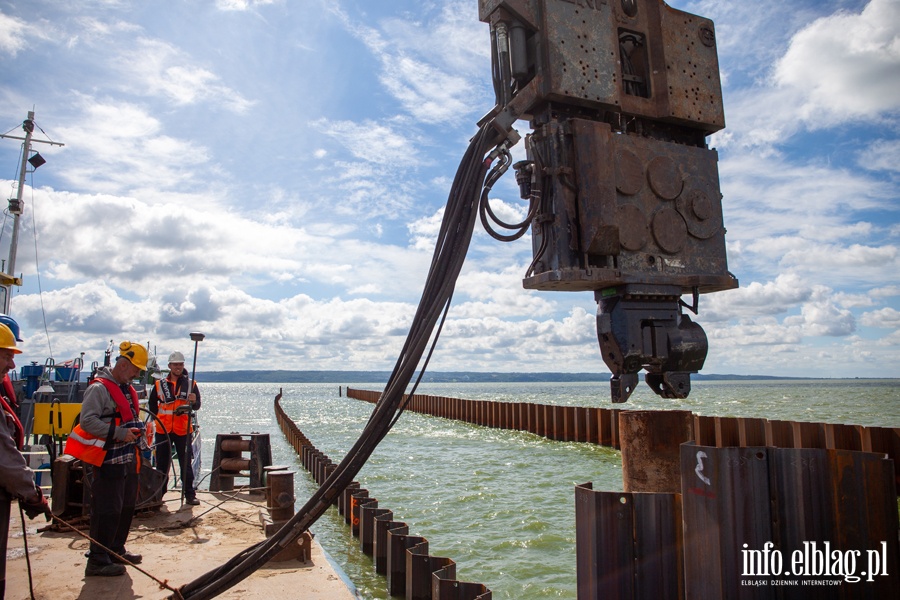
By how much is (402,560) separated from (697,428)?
11.1 m

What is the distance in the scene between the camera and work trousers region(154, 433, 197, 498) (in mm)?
8211

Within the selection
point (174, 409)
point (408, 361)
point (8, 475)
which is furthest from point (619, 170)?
point (174, 409)

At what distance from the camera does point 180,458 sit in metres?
8.54

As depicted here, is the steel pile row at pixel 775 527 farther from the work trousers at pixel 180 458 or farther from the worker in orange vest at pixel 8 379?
the work trousers at pixel 180 458

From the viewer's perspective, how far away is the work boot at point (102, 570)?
540 centimetres

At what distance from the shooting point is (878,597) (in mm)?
2902

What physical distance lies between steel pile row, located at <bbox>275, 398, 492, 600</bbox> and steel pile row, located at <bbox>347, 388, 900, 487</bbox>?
5.96 ft

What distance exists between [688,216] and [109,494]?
5.47 meters

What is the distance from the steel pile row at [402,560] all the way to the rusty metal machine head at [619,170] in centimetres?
230

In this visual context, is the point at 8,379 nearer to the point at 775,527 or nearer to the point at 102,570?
the point at 102,570

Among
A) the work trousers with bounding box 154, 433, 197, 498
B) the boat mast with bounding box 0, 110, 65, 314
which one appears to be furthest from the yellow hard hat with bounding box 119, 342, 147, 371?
the boat mast with bounding box 0, 110, 65, 314

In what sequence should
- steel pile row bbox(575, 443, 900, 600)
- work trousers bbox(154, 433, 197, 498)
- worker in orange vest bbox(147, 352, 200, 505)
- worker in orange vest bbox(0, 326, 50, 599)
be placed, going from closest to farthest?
1. steel pile row bbox(575, 443, 900, 600)
2. worker in orange vest bbox(0, 326, 50, 599)
3. work trousers bbox(154, 433, 197, 498)
4. worker in orange vest bbox(147, 352, 200, 505)

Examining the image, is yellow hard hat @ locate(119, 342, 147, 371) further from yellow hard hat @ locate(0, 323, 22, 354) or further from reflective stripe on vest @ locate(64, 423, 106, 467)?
yellow hard hat @ locate(0, 323, 22, 354)

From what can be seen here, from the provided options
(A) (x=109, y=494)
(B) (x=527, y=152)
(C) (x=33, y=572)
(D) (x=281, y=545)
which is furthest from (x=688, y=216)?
(C) (x=33, y=572)
